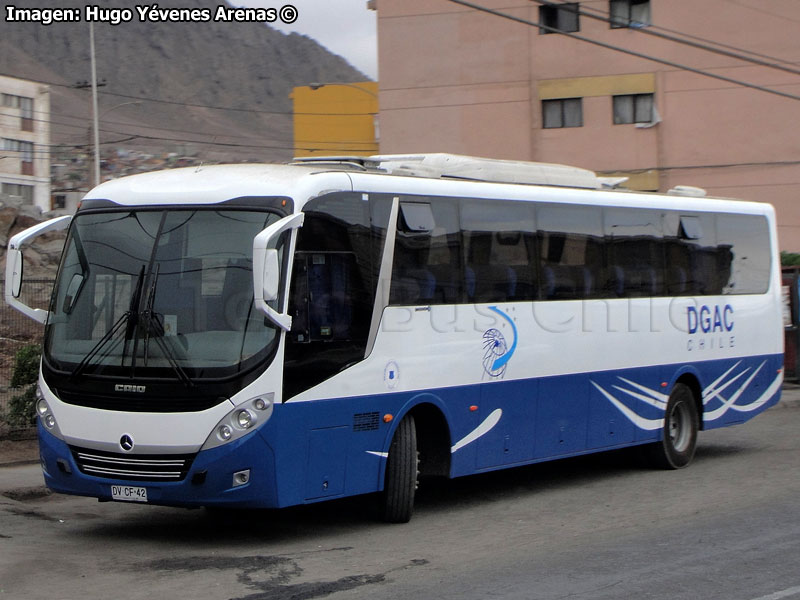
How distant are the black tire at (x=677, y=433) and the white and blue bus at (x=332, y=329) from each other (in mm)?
938

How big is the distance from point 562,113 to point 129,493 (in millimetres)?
33189

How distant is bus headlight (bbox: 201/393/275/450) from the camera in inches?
361

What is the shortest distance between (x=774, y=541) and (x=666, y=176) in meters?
30.9

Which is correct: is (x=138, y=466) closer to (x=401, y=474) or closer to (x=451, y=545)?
(x=401, y=474)

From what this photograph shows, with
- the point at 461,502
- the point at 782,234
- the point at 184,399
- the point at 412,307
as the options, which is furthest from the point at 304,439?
the point at 782,234

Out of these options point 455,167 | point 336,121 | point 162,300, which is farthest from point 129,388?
point 336,121

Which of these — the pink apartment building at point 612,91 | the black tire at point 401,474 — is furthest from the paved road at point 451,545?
the pink apartment building at point 612,91

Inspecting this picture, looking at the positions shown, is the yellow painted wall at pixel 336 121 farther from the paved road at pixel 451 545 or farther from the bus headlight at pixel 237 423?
the bus headlight at pixel 237 423

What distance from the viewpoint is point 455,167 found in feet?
38.7

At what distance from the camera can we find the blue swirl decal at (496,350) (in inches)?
453

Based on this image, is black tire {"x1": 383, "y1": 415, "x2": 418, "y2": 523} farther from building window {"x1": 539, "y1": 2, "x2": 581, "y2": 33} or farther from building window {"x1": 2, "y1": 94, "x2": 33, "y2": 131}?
building window {"x1": 2, "y1": 94, "x2": 33, "y2": 131}

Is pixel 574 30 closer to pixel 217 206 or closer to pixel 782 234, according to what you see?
pixel 782 234

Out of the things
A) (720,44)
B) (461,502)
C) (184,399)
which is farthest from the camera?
(720,44)

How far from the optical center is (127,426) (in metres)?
9.32
